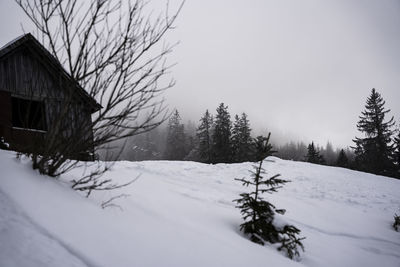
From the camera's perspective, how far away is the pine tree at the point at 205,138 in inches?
1293

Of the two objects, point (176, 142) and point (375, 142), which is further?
point (176, 142)

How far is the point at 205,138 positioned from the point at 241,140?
6040 mm

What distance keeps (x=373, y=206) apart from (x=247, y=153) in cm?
2334

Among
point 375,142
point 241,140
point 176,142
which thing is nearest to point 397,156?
point 375,142

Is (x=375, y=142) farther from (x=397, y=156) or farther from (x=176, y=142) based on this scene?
(x=176, y=142)

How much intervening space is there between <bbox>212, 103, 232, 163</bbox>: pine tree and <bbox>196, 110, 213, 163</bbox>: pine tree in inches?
45.3

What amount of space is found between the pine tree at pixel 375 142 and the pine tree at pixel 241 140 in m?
15.8

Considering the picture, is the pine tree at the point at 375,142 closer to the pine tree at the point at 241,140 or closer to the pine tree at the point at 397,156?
the pine tree at the point at 397,156

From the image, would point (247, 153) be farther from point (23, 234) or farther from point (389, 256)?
point (23, 234)

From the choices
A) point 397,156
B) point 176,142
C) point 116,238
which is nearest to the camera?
point 116,238

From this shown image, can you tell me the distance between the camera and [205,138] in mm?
35344

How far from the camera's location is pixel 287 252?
3.76 meters

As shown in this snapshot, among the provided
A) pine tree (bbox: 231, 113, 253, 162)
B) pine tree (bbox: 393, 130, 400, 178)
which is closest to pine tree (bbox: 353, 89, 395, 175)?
pine tree (bbox: 393, 130, 400, 178)

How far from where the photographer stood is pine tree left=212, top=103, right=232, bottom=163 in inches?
1244
